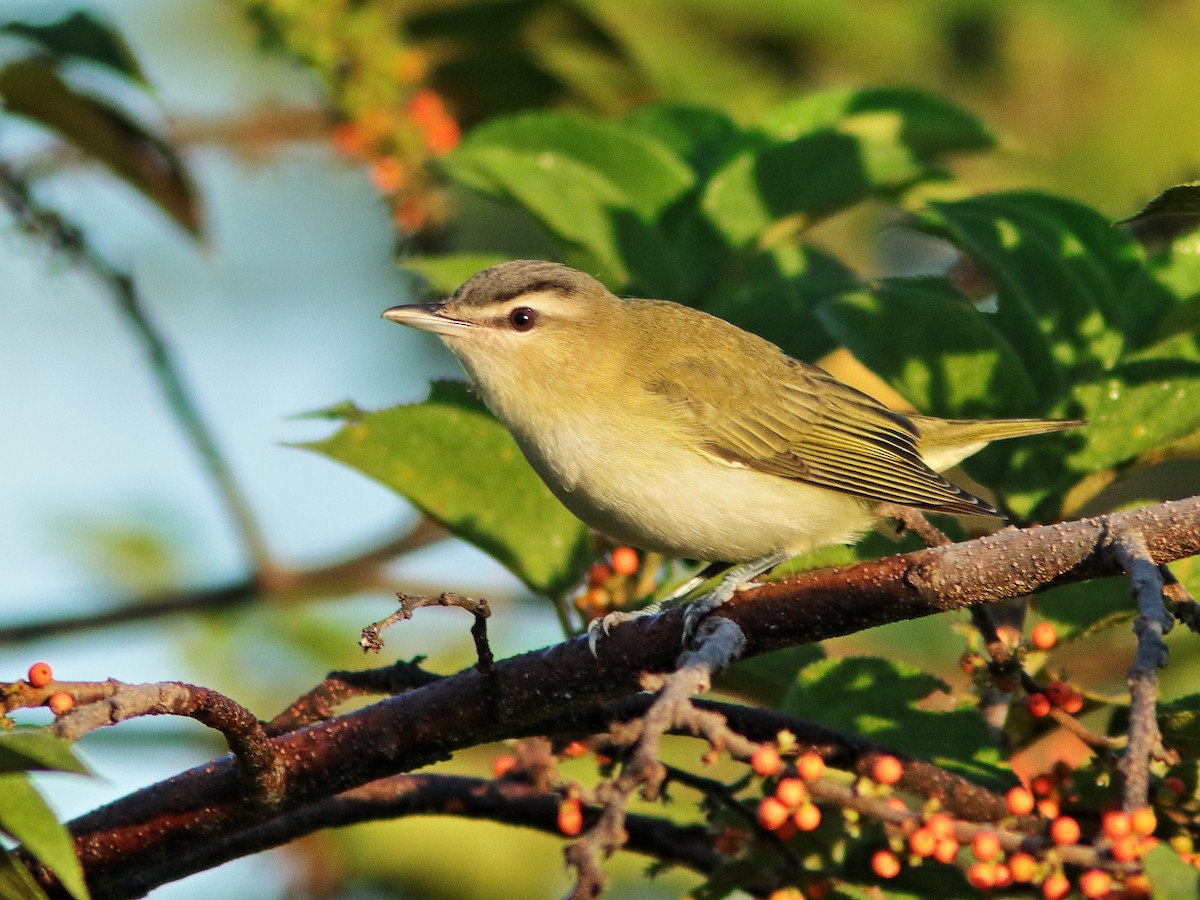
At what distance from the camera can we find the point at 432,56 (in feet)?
16.6

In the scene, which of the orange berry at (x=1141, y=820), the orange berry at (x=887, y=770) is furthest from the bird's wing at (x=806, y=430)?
the orange berry at (x=1141, y=820)

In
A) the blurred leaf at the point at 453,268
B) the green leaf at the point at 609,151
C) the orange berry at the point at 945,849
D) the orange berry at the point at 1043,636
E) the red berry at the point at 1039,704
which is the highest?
the green leaf at the point at 609,151

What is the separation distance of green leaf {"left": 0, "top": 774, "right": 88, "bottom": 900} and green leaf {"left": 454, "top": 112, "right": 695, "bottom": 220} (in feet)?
7.76

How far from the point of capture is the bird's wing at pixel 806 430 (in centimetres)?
390

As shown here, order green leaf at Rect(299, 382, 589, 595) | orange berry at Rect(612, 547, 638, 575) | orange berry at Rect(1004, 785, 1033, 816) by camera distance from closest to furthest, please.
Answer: orange berry at Rect(1004, 785, 1033, 816)
green leaf at Rect(299, 382, 589, 595)
orange berry at Rect(612, 547, 638, 575)

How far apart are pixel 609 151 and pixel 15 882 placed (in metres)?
2.47

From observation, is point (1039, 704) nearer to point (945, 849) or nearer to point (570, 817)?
point (945, 849)

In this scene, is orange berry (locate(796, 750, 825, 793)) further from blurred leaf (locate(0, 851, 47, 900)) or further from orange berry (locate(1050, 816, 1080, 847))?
blurred leaf (locate(0, 851, 47, 900))

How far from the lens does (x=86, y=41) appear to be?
12.3 feet

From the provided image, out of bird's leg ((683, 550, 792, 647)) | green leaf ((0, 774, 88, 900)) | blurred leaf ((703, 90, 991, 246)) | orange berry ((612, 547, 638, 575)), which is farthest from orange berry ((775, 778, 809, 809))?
blurred leaf ((703, 90, 991, 246))

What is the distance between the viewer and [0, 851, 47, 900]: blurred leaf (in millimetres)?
1991

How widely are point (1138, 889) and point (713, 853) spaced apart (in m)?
0.76

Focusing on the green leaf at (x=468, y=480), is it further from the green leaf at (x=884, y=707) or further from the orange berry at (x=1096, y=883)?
the orange berry at (x=1096, y=883)

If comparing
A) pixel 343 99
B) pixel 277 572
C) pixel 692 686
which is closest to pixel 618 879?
pixel 277 572
